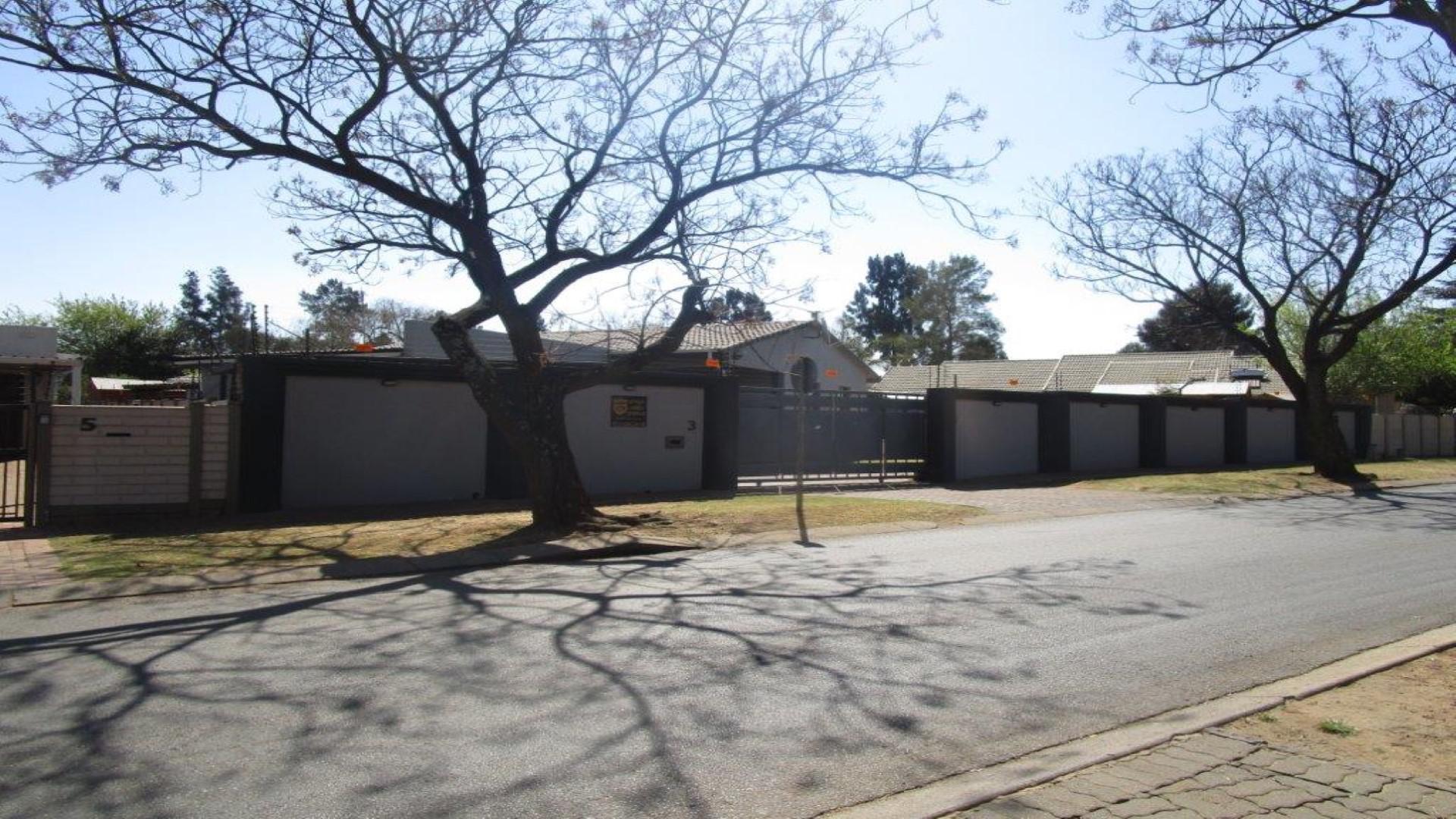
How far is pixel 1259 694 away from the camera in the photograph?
19.3ft

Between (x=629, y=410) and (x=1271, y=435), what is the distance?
2609 cm

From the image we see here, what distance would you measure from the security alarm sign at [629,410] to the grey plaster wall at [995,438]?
825 cm

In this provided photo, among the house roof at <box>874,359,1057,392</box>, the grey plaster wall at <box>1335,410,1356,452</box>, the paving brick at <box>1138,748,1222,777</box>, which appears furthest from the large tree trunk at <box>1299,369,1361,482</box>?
the house roof at <box>874,359,1057,392</box>

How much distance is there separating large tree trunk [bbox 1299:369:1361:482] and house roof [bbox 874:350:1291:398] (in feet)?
77.2

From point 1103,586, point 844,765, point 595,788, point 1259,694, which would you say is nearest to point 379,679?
point 595,788

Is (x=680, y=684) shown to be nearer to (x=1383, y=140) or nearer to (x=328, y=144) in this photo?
(x=328, y=144)

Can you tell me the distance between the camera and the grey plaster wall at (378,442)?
52.3 ft

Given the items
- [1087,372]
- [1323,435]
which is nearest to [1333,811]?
[1323,435]

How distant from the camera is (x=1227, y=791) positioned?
14.4 feet

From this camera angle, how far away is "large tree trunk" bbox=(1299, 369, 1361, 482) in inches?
1038

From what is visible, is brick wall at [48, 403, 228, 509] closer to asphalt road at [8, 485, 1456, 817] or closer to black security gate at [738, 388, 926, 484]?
asphalt road at [8, 485, 1456, 817]

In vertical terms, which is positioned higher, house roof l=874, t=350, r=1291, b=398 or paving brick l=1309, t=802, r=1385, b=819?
house roof l=874, t=350, r=1291, b=398

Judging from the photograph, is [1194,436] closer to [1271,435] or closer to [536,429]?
[1271,435]

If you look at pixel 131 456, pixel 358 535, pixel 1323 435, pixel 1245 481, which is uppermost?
pixel 1323 435
